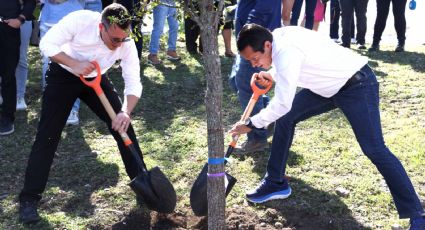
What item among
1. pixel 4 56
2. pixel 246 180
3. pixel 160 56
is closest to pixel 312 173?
pixel 246 180

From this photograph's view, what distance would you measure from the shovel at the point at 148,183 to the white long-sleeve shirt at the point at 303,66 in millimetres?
770

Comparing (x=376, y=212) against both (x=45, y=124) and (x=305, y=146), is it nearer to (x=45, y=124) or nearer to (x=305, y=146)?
(x=305, y=146)

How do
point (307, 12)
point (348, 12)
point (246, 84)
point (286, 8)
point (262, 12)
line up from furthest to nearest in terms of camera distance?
point (348, 12)
point (307, 12)
point (286, 8)
point (246, 84)
point (262, 12)

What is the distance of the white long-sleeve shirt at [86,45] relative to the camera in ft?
11.3

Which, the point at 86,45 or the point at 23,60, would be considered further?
the point at 23,60

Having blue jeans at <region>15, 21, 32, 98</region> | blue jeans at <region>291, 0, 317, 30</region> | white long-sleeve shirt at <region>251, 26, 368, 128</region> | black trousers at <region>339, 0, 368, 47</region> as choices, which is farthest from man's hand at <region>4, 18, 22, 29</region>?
black trousers at <region>339, 0, 368, 47</region>

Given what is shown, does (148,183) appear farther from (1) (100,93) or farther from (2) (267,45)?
(2) (267,45)

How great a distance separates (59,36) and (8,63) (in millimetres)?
1925

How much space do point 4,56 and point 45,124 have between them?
1.97 metres

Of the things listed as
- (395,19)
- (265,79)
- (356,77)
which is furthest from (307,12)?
(356,77)

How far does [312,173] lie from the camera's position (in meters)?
4.18

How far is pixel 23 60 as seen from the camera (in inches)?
218

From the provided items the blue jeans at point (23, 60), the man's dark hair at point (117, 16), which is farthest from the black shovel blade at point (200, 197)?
the blue jeans at point (23, 60)

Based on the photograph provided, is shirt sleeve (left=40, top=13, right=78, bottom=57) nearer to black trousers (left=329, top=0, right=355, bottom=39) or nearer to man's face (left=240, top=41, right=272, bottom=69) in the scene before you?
man's face (left=240, top=41, right=272, bottom=69)
